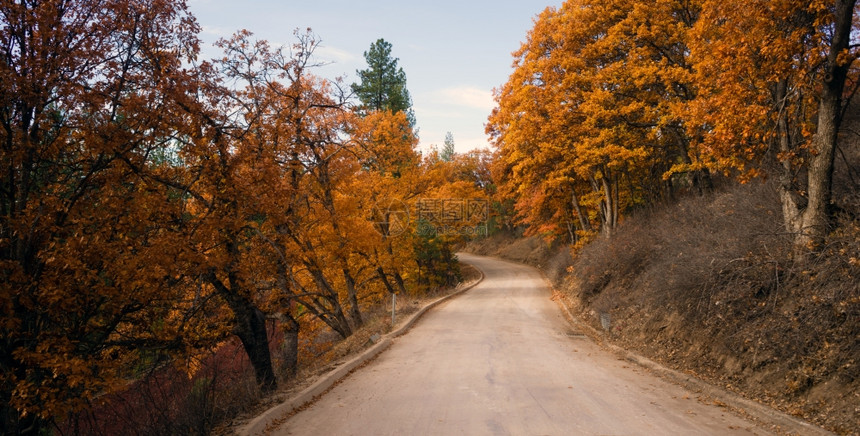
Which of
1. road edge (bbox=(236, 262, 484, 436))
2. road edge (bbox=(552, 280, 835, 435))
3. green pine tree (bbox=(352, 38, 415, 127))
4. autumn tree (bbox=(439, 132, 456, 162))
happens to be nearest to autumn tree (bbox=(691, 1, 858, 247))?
road edge (bbox=(552, 280, 835, 435))

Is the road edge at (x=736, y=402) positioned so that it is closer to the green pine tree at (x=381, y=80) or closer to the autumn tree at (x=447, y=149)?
the green pine tree at (x=381, y=80)

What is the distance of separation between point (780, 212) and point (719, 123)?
2.81m

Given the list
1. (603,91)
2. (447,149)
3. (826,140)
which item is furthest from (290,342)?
(447,149)

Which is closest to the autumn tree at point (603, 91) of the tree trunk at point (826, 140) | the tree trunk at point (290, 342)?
the tree trunk at point (826, 140)

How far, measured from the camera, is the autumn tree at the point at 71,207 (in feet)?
16.0

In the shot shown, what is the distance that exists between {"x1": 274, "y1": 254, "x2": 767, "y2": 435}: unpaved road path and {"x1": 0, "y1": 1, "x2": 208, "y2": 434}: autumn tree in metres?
2.53

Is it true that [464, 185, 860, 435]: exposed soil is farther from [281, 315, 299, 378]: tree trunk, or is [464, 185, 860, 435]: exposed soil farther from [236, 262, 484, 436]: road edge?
[281, 315, 299, 378]: tree trunk

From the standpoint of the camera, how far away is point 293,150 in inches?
490

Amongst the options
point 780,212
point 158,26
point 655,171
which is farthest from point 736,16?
point 655,171

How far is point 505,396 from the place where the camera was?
7773 millimetres

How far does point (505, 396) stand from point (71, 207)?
6.39 metres

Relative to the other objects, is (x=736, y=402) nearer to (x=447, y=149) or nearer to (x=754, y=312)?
(x=754, y=312)

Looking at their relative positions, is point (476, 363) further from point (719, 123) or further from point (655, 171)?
point (655, 171)

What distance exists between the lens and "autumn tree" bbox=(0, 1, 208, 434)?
4.87 meters
